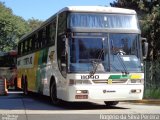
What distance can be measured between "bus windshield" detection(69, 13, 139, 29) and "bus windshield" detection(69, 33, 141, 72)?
15.9 inches

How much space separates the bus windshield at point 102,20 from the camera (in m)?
16.7

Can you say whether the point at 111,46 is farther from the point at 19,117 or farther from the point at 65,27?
the point at 19,117

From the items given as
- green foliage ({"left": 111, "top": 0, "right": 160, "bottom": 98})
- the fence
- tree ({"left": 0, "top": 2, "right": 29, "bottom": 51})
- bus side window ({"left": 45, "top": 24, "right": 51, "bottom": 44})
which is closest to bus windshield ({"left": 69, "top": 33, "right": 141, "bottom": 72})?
bus side window ({"left": 45, "top": 24, "right": 51, "bottom": 44})

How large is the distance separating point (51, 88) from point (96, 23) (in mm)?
3604

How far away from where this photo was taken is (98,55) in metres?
16.4

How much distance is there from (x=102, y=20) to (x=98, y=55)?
4.71 feet

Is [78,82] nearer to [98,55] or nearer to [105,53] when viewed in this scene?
[98,55]

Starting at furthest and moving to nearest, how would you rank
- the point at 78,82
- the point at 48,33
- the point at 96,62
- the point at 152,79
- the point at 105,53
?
1. the point at 152,79
2. the point at 48,33
3. the point at 105,53
4. the point at 96,62
5. the point at 78,82

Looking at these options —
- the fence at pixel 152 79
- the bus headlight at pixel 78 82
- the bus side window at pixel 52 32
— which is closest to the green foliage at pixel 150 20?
the fence at pixel 152 79

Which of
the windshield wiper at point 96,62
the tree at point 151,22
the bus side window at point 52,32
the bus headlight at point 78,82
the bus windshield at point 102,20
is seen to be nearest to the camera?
the bus headlight at point 78,82

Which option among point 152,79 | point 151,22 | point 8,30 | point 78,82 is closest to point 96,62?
point 78,82

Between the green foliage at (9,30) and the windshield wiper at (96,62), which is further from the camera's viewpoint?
the green foliage at (9,30)

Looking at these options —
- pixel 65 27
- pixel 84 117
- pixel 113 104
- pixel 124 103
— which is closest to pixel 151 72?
pixel 124 103

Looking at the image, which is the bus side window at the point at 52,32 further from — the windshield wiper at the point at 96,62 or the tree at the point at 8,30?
the tree at the point at 8,30
